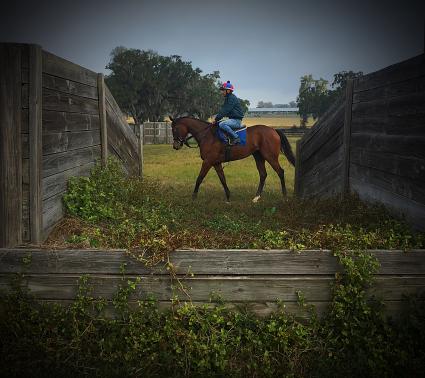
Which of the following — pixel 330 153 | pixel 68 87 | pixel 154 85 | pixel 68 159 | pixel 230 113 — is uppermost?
pixel 154 85

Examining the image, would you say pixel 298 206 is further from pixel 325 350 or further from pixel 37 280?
pixel 37 280

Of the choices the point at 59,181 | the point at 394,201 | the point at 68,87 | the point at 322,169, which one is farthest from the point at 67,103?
the point at 322,169

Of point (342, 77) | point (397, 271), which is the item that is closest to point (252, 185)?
point (397, 271)

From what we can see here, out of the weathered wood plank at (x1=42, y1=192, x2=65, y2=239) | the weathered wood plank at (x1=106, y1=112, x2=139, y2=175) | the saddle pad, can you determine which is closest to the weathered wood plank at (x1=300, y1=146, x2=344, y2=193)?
the saddle pad

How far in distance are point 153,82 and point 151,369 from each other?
1526 inches

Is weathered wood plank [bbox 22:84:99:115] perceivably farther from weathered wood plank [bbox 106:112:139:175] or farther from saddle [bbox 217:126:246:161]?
saddle [bbox 217:126:246:161]

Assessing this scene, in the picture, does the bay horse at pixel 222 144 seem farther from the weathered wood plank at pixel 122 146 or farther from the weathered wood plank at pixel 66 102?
the weathered wood plank at pixel 66 102

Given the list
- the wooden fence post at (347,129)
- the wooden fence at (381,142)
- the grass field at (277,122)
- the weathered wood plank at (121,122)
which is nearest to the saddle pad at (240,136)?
the wooden fence at (381,142)

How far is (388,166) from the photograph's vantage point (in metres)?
4.50

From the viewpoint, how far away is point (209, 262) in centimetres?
338

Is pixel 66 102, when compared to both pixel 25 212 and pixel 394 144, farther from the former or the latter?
pixel 394 144

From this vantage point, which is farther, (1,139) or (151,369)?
(1,139)

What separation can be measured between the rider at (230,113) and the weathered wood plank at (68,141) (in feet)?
10.0

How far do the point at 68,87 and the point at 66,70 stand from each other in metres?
0.22
